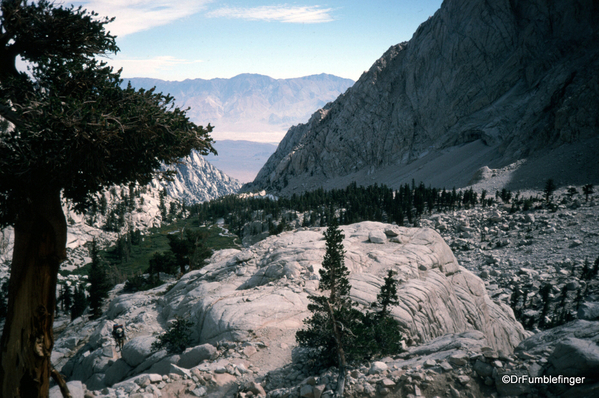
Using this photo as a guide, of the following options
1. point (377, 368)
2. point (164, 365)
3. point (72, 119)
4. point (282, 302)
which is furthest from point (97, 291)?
point (72, 119)

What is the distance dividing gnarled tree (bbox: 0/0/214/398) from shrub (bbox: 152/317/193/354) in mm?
12783

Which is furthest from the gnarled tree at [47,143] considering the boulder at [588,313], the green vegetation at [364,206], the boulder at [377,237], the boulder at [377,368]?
the green vegetation at [364,206]

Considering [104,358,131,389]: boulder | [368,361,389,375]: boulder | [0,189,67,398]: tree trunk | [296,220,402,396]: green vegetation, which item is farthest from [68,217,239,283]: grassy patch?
[0,189,67,398]: tree trunk

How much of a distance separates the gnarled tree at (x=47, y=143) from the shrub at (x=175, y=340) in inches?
503

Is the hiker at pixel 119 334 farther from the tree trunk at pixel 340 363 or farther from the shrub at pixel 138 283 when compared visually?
the shrub at pixel 138 283

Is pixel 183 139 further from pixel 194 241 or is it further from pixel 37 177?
pixel 194 241

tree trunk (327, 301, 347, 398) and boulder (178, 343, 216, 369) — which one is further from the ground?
tree trunk (327, 301, 347, 398)

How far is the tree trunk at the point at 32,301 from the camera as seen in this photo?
6398 mm

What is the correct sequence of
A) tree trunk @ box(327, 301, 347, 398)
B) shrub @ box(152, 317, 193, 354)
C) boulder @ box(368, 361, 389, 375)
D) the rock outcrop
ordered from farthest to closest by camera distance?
the rock outcrop → shrub @ box(152, 317, 193, 354) → boulder @ box(368, 361, 389, 375) → tree trunk @ box(327, 301, 347, 398)

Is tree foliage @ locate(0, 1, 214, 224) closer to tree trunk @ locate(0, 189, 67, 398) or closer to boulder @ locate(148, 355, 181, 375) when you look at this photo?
tree trunk @ locate(0, 189, 67, 398)

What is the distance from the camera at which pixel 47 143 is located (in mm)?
6180

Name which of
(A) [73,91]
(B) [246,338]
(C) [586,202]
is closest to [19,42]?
(A) [73,91]

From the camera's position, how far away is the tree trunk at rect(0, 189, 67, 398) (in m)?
6.40

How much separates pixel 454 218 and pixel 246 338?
81157 millimetres
